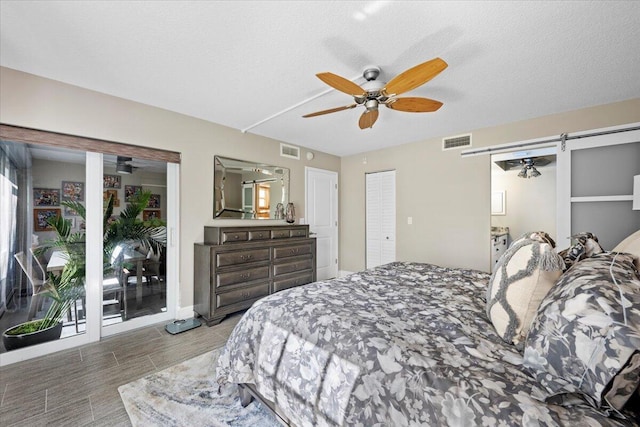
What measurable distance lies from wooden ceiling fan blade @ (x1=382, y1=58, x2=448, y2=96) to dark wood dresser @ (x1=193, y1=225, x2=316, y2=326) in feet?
7.84

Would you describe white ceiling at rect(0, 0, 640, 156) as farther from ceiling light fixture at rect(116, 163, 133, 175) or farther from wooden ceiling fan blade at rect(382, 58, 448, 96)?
ceiling light fixture at rect(116, 163, 133, 175)

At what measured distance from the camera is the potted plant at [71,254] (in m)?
2.40

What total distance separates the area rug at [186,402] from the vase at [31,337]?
47.8 inches

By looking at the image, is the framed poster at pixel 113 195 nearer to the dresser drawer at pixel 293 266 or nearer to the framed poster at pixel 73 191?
the framed poster at pixel 73 191

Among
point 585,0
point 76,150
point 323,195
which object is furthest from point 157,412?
point 323,195

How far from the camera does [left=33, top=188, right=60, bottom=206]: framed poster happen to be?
249 centimetres

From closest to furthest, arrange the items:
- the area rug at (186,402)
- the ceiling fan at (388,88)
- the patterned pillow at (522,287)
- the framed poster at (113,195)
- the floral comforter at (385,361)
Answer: the floral comforter at (385,361), the patterned pillow at (522,287), the area rug at (186,402), the ceiling fan at (388,88), the framed poster at (113,195)

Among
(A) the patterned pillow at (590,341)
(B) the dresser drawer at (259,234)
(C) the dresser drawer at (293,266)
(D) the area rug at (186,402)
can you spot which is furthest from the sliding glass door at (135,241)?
(A) the patterned pillow at (590,341)

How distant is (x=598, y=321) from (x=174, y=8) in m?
Answer: 2.53

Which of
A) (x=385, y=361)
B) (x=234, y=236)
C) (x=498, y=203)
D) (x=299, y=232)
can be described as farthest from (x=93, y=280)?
(x=498, y=203)

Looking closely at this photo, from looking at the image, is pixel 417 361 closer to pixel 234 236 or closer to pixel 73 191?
pixel 234 236

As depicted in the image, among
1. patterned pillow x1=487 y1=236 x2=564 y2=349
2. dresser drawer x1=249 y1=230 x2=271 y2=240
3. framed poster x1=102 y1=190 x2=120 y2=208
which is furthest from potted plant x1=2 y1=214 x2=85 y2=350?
patterned pillow x1=487 y1=236 x2=564 y2=349

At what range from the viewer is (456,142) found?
3982mm

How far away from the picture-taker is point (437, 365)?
3.26ft
